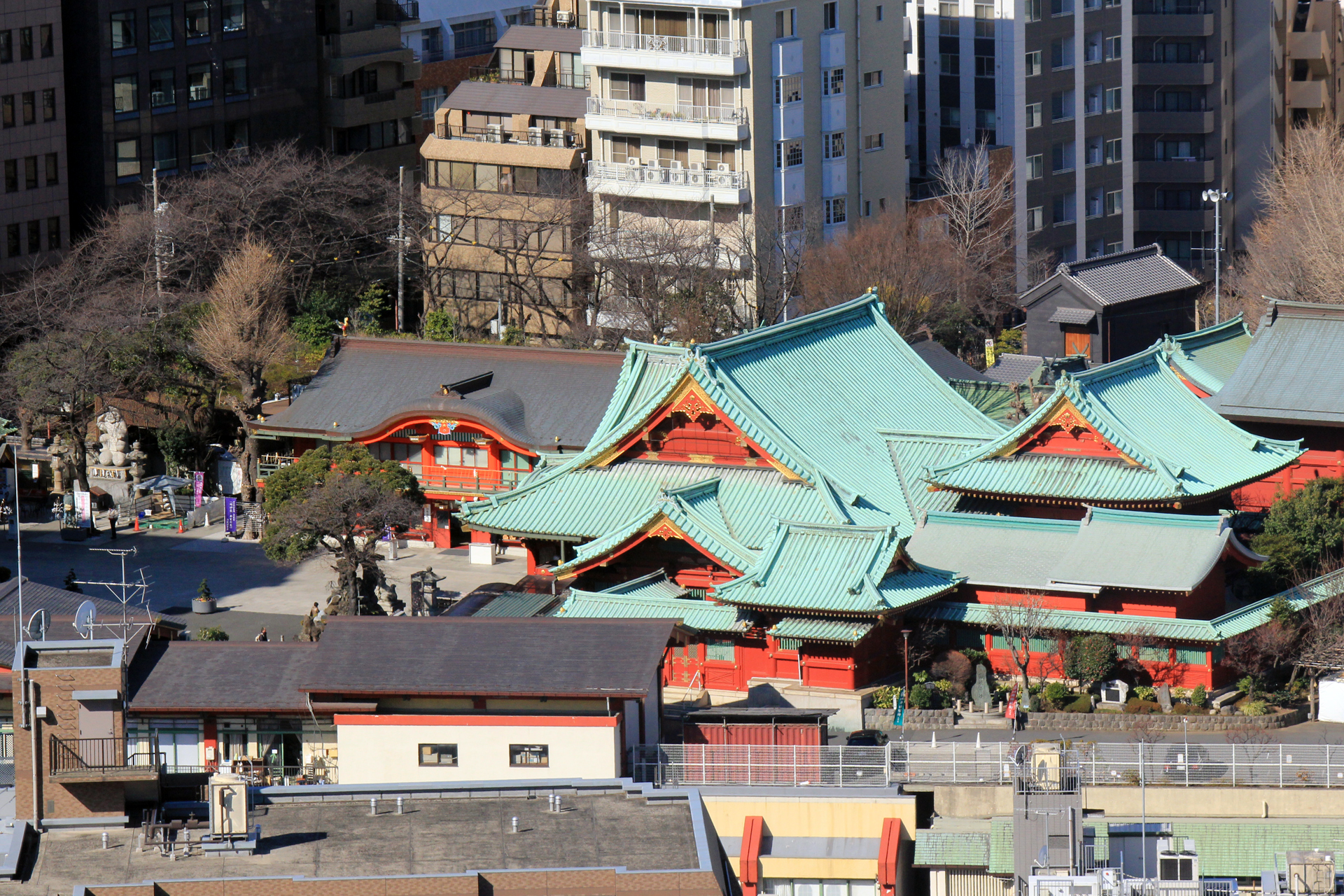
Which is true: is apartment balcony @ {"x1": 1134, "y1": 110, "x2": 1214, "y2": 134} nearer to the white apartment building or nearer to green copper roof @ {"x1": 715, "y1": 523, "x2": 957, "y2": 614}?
the white apartment building

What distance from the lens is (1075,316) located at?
315ft

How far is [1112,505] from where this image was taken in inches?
2511

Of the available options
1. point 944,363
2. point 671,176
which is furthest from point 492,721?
point 671,176

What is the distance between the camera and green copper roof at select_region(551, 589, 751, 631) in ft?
197

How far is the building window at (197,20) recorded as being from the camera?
10800 cm

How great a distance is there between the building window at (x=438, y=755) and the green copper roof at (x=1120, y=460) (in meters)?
19.6

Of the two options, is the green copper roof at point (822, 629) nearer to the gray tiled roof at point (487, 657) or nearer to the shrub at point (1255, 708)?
the gray tiled roof at point (487, 657)

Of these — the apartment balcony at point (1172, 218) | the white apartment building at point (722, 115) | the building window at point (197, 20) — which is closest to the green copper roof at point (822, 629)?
the white apartment building at point (722, 115)

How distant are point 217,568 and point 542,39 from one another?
142 feet

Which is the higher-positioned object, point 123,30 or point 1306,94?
point 123,30

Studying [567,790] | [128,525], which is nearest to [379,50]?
[128,525]

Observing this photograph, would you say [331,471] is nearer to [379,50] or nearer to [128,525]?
[128,525]

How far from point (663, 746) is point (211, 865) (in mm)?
12714

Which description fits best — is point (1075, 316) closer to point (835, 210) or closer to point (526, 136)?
point (835, 210)
